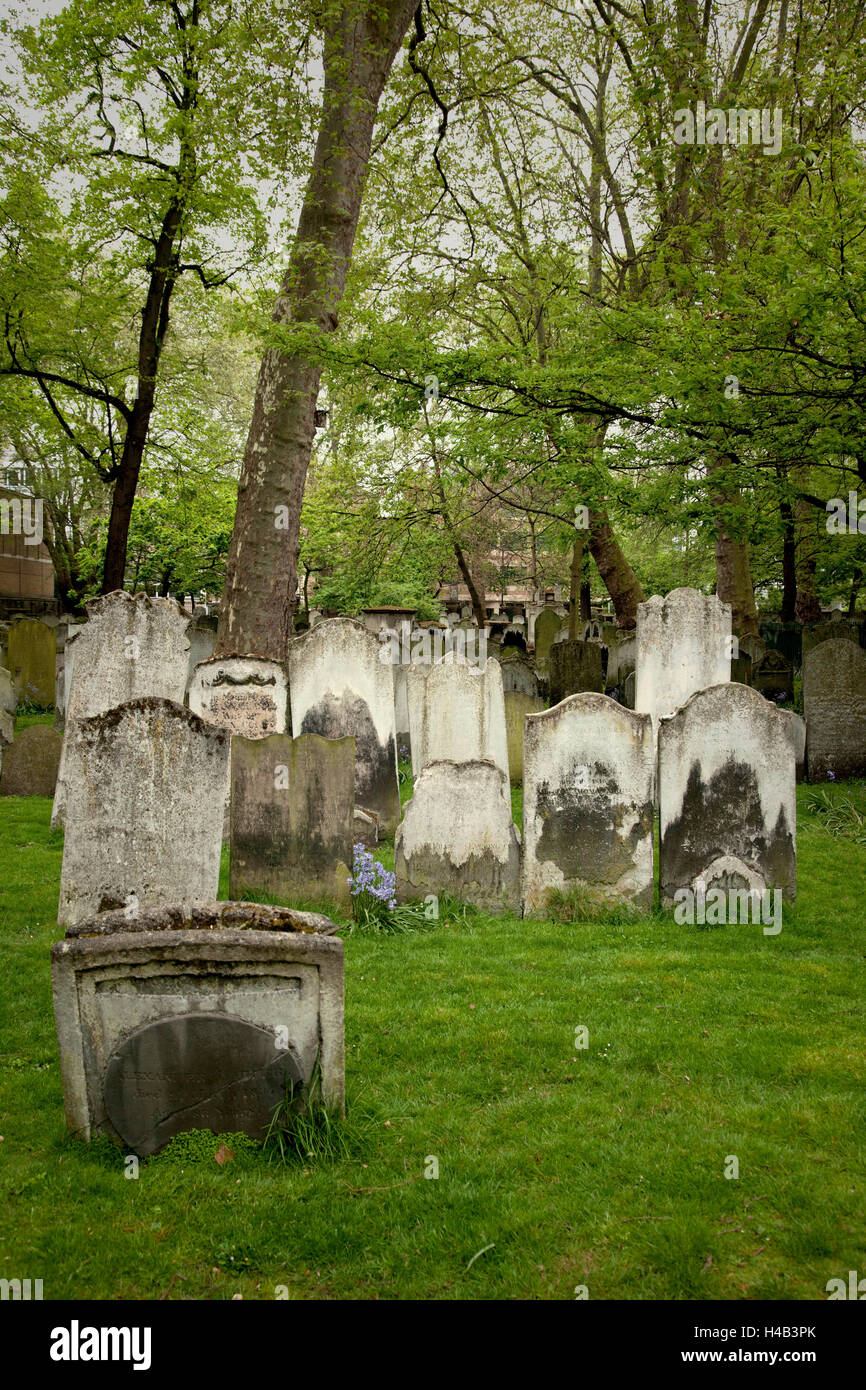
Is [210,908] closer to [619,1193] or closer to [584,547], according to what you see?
[619,1193]

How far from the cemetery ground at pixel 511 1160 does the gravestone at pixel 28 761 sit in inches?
168

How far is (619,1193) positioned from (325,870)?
331 cm

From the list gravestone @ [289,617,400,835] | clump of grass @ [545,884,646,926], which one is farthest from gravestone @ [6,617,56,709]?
clump of grass @ [545,884,646,926]

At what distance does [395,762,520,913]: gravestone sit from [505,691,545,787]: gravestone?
2.85 m

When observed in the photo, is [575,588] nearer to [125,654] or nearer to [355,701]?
[355,701]

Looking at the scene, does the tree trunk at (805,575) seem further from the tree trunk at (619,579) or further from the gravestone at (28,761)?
the gravestone at (28,761)

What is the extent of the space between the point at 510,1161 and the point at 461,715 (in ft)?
17.5

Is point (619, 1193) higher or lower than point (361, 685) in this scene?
lower

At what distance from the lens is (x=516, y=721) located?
353 inches

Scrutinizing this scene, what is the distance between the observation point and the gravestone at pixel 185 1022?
3.09m

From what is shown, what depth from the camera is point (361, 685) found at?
830 cm
